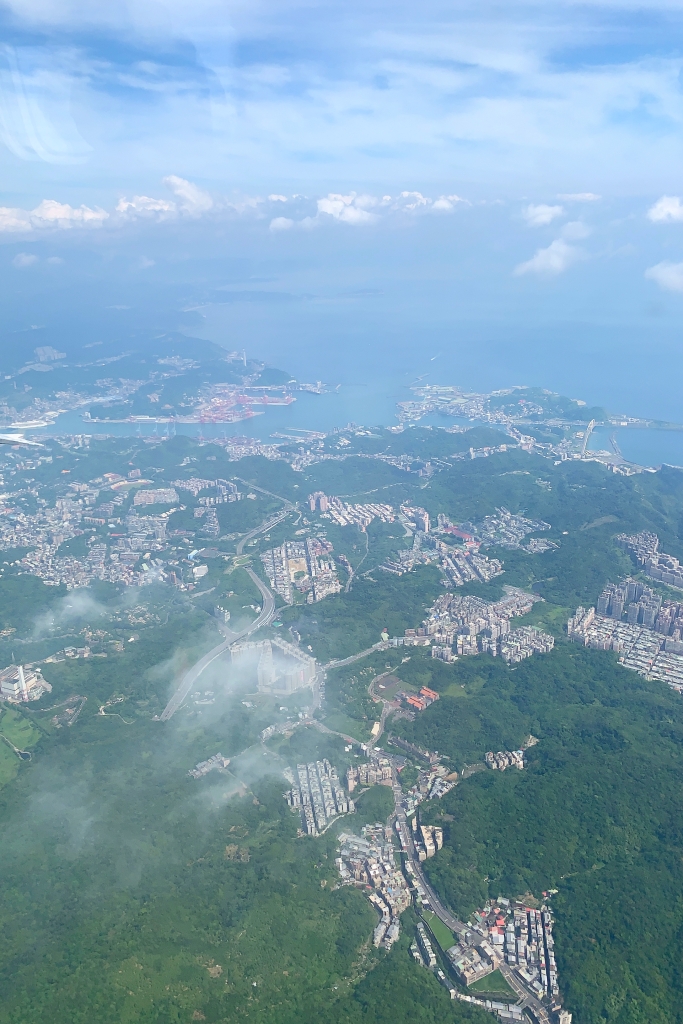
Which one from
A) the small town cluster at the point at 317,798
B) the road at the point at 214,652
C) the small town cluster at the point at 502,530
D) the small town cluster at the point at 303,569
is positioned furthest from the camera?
the small town cluster at the point at 502,530

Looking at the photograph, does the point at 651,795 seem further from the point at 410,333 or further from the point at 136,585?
the point at 410,333

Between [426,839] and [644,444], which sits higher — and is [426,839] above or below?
above

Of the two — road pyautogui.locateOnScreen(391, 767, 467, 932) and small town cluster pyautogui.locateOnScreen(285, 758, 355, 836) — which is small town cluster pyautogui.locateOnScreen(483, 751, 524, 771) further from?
small town cluster pyautogui.locateOnScreen(285, 758, 355, 836)

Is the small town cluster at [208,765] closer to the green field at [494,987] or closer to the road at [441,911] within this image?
the road at [441,911]

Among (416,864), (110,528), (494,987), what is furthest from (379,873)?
(110,528)

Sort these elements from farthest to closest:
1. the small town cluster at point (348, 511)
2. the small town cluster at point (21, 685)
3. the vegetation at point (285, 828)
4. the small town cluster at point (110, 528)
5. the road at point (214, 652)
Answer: the small town cluster at point (348, 511) → the small town cluster at point (110, 528) → the small town cluster at point (21, 685) → the road at point (214, 652) → the vegetation at point (285, 828)

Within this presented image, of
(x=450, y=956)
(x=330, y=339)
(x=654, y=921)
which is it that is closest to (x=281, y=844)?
(x=450, y=956)

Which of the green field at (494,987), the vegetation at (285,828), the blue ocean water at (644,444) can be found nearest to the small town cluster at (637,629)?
the vegetation at (285,828)

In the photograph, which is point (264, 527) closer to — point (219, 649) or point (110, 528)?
point (110, 528)
